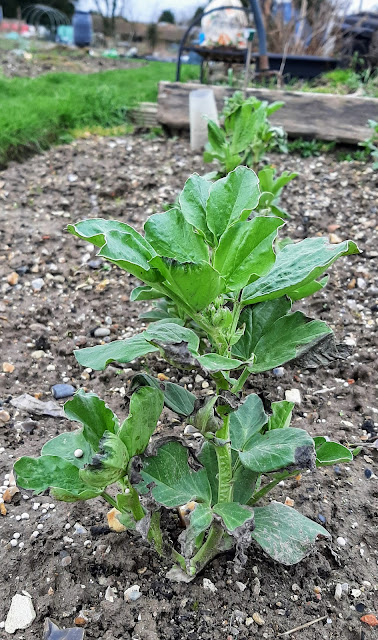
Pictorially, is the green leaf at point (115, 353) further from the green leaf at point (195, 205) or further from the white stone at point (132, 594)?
the white stone at point (132, 594)

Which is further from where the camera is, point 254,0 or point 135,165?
point 254,0

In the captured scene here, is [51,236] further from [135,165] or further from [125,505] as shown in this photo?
[125,505]

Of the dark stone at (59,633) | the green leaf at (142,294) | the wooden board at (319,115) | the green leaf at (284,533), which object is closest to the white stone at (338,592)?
the green leaf at (284,533)

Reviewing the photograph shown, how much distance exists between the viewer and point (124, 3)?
642 inches

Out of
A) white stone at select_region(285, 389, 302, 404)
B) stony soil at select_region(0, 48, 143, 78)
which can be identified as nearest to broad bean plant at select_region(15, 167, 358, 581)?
white stone at select_region(285, 389, 302, 404)

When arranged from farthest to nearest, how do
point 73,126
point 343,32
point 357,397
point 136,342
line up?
point 343,32 < point 73,126 < point 357,397 < point 136,342

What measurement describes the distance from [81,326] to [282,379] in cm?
86

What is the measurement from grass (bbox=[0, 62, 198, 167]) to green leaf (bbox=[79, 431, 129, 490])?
339 cm

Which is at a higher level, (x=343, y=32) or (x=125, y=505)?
(x=343, y=32)

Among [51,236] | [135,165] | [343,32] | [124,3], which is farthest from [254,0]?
[124,3]

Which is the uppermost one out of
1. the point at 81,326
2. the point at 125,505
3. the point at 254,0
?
the point at 254,0

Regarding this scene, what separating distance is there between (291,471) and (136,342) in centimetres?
43

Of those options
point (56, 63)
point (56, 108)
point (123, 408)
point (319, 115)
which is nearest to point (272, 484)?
point (123, 408)

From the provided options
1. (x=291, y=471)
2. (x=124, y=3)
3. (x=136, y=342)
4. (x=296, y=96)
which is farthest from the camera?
(x=124, y=3)
